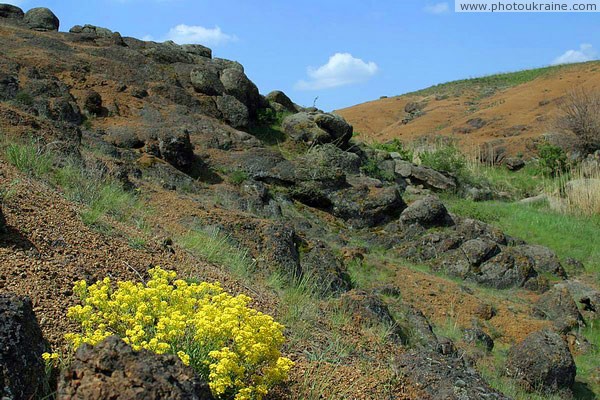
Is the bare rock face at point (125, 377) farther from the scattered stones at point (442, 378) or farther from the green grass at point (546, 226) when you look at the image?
the green grass at point (546, 226)

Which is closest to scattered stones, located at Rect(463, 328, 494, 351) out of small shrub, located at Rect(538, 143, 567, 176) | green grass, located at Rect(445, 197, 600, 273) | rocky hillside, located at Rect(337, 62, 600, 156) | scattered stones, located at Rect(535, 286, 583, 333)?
scattered stones, located at Rect(535, 286, 583, 333)

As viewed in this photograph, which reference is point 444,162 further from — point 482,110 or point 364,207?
point 482,110

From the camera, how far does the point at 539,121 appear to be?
34.3 m

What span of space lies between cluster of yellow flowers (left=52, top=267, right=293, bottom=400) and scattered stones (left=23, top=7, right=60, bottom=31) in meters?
15.9

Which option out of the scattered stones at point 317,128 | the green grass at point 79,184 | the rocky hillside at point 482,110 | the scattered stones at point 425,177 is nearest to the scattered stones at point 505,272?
the scattered stones at point 317,128

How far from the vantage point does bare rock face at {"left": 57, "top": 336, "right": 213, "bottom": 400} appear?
8.11 feet

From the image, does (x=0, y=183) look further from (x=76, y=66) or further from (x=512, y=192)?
(x=512, y=192)

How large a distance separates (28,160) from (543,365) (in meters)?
6.08

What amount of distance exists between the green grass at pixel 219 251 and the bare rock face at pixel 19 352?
312 cm

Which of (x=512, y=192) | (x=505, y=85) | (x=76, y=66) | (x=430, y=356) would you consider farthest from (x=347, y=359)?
(x=505, y=85)

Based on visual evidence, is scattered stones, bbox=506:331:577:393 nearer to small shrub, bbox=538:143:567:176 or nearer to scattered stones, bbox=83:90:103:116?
scattered stones, bbox=83:90:103:116

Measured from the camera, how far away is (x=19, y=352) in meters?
2.76

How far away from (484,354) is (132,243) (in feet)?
16.5

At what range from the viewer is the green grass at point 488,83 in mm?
53812
